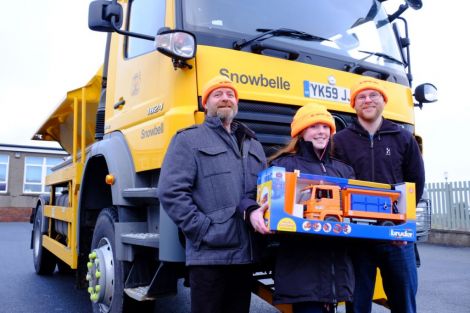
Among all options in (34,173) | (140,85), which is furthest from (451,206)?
(34,173)

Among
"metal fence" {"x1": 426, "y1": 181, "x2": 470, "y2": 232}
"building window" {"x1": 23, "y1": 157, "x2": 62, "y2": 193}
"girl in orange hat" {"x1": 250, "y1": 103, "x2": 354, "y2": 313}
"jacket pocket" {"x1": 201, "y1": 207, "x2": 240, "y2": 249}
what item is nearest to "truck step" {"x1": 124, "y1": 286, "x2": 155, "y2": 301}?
"jacket pocket" {"x1": 201, "y1": 207, "x2": 240, "y2": 249}

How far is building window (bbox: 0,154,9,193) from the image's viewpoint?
27.2 meters

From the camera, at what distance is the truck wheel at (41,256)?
7.17 m

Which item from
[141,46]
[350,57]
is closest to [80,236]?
[141,46]

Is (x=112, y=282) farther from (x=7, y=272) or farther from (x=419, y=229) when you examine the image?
(x=7, y=272)

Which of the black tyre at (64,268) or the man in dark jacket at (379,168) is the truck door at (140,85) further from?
the black tyre at (64,268)

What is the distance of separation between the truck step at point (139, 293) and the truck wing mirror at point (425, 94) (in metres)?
2.93

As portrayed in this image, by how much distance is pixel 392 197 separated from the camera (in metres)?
2.41

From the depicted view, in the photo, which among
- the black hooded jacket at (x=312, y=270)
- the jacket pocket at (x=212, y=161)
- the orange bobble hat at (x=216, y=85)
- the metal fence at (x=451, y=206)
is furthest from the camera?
the metal fence at (x=451, y=206)

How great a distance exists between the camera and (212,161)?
252cm

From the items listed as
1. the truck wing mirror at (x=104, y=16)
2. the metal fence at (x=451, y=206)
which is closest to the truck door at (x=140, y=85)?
the truck wing mirror at (x=104, y=16)

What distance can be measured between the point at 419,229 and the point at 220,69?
1.87 m

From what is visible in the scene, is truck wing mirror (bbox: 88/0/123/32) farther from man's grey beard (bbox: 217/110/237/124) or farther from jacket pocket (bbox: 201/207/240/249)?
jacket pocket (bbox: 201/207/240/249)

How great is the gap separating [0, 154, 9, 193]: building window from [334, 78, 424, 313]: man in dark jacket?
1112 inches
